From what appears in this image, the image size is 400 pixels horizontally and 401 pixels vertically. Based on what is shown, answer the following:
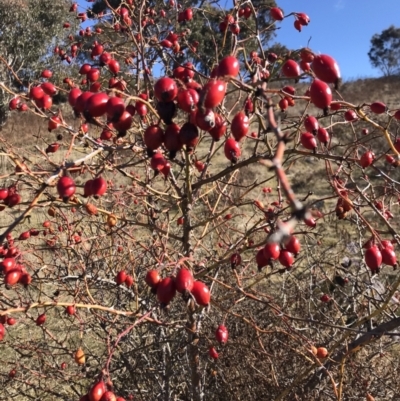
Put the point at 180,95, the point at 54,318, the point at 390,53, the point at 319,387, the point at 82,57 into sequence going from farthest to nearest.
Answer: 1. the point at 390,53
2. the point at 82,57
3. the point at 54,318
4. the point at 319,387
5. the point at 180,95

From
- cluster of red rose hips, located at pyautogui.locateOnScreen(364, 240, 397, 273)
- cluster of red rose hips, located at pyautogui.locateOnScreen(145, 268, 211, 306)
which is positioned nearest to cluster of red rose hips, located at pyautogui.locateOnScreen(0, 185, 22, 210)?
cluster of red rose hips, located at pyautogui.locateOnScreen(145, 268, 211, 306)

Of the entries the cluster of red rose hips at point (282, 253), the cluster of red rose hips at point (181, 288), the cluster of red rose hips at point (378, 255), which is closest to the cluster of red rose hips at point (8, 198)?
the cluster of red rose hips at point (181, 288)

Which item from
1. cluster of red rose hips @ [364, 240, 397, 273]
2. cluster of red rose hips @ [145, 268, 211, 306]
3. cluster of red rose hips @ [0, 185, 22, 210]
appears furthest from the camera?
cluster of red rose hips @ [0, 185, 22, 210]

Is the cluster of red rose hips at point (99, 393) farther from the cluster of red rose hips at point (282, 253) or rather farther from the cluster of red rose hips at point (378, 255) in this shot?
the cluster of red rose hips at point (378, 255)

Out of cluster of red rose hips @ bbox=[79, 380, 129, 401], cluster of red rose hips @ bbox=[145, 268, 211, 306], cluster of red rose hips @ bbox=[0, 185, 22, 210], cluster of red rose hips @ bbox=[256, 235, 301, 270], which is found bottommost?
cluster of red rose hips @ bbox=[79, 380, 129, 401]

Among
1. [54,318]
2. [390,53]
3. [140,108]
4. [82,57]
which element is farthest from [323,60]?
[390,53]

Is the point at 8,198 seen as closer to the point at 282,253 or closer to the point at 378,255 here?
the point at 282,253

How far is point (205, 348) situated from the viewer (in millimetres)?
2631

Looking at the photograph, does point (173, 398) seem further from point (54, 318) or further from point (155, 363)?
point (54, 318)

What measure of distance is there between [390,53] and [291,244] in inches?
1261

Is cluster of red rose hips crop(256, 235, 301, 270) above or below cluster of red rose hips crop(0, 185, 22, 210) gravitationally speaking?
above

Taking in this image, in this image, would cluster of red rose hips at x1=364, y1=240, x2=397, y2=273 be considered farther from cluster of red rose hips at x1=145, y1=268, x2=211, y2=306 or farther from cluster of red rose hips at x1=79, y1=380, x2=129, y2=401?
cluster of red rose hips at x1=79, y1=380, x2=129, y2=401

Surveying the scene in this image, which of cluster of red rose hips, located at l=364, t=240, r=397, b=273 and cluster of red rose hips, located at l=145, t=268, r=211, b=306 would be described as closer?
cluster of red rose hips, located at l=145, t=268, r=211, b=306

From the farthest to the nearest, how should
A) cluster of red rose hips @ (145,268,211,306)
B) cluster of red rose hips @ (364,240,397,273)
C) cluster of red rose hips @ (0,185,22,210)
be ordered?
cluster of red rose hips @ (0,185,22,210), cluster of red rose hips @ (364,240,397,273), cluster of red rose hips @ (145,268,211,306)
